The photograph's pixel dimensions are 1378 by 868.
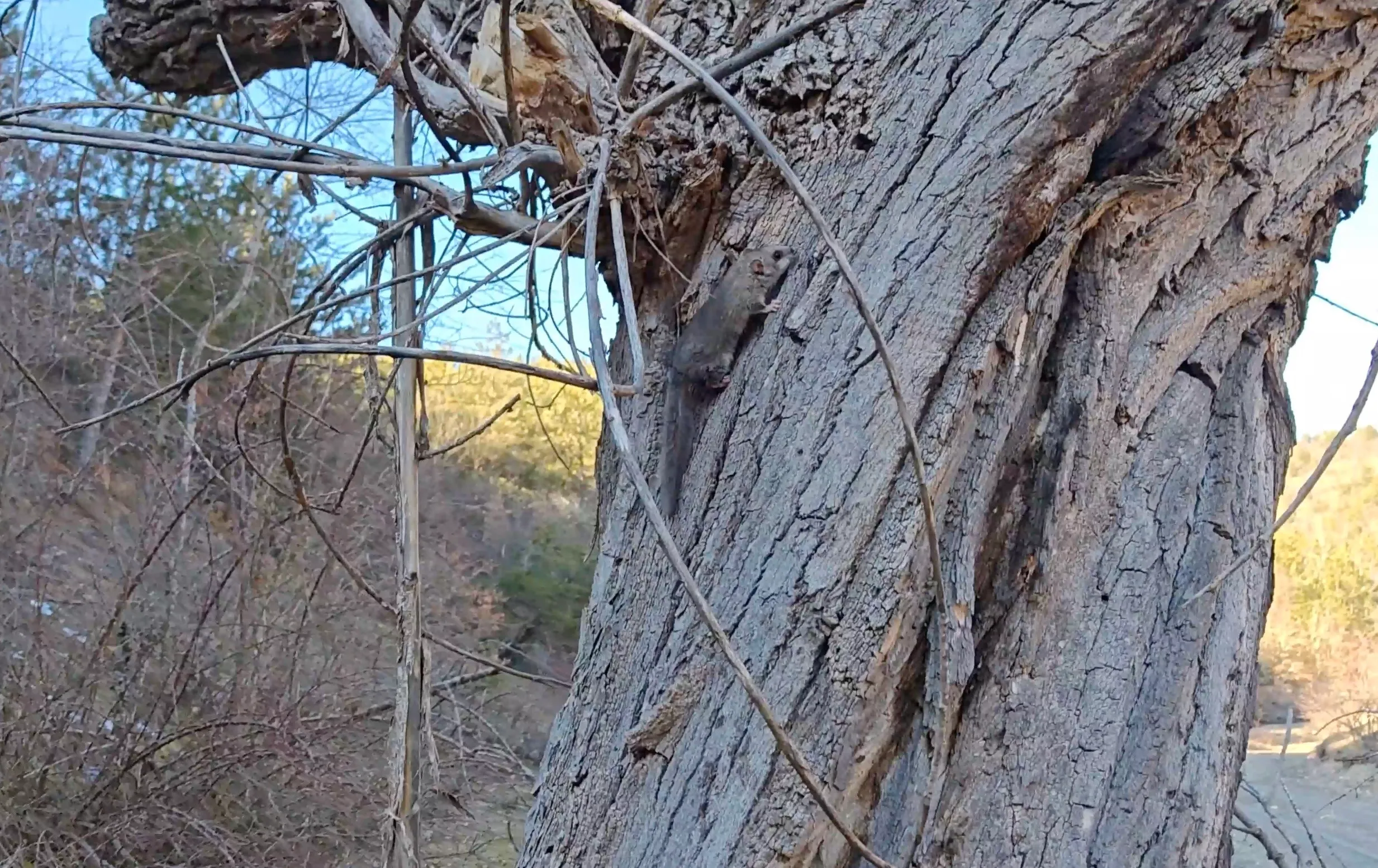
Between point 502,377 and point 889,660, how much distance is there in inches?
143

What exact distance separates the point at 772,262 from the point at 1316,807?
25.4 feet

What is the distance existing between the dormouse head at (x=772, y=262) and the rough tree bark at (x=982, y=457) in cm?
2

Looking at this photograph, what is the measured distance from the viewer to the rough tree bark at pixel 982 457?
959 mm

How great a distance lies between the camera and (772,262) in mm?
1123

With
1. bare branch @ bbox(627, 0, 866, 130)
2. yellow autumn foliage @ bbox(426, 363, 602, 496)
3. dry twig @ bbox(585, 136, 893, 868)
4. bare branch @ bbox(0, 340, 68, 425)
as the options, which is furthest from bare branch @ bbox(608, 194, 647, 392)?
yellow autumn foliage @ bbox(426, 363, 602, 496)

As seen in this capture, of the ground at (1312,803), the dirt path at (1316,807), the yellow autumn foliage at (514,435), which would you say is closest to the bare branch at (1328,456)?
the yellow autumn foliage at (514,435)

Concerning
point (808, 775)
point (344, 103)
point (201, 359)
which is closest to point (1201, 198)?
point (808, 775)

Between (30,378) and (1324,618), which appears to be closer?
(30,378)

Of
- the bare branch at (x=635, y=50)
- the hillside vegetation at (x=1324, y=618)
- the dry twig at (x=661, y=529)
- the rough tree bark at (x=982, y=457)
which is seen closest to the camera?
the dry twig at (x=661, y=529)

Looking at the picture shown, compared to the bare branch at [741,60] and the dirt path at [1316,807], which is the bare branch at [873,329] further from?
the dirt path at [1316,807]

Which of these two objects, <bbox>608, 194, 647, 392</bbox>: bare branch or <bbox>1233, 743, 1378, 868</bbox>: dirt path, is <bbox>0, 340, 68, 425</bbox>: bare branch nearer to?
<bbox>608, 194, 647, 392</bbox>: bare branch

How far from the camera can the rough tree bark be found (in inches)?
37.8

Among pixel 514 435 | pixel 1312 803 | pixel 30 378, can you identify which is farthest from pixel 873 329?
pixel 514 435

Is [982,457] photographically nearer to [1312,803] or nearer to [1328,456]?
[1328,456]
